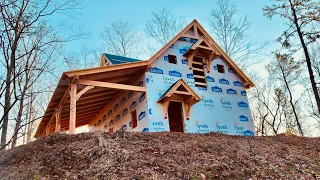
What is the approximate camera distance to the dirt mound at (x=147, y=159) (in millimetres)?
6109

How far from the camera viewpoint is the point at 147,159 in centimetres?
678

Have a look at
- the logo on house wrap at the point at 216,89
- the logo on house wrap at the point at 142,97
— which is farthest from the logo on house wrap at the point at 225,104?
the logo on house wrap at the point at 142,97

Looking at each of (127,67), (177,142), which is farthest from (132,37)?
(177,142)

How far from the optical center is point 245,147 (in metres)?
9.00

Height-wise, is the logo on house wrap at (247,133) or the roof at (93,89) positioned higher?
the roof at (93,89)

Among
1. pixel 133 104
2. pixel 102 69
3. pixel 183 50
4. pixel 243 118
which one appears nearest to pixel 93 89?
pixel 102 69

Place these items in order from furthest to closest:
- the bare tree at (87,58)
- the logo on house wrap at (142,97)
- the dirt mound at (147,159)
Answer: the bare tree at (87,58) < the logo on house wrap at (142,97) < the dirt mound at (147,159)

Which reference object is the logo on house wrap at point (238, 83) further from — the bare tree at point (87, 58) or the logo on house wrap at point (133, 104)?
the bare tree at point (87, 58)

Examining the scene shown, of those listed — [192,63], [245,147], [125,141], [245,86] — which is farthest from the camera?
[245,86]

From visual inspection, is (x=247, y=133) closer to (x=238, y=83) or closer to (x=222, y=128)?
(x=222, y=128)

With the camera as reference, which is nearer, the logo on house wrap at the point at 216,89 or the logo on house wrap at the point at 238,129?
the logo on house wrap at the point at 238,129

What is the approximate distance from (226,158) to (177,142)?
1991 millimetres

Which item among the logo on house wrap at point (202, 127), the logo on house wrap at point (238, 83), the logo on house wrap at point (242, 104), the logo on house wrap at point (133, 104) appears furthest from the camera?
the logo on house wrap at point (238, 83)

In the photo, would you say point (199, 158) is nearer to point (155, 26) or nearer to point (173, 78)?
point (173, 78)
